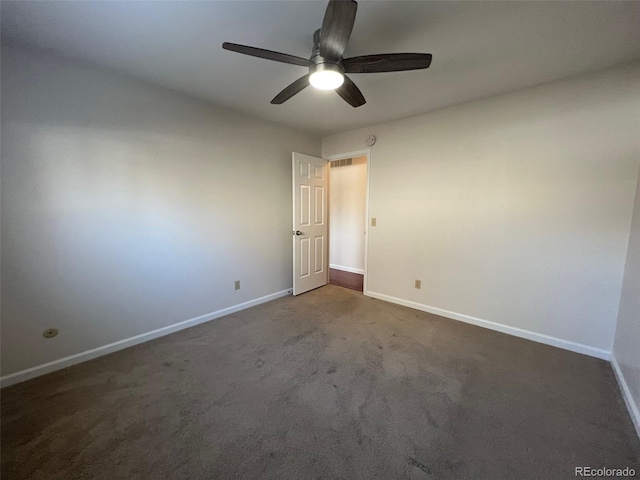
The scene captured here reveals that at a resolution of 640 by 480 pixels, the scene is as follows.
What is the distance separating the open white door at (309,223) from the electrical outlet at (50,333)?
2.40m

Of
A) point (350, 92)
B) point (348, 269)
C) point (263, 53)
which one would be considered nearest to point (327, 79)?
point (350, 92)

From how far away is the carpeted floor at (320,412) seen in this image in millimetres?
1291

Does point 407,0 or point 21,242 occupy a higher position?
point 407,0

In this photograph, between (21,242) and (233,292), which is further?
(233,292)

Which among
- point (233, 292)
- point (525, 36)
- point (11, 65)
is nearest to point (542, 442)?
point (525, 36)

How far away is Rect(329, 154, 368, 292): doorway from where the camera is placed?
201 inches

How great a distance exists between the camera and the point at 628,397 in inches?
66.6

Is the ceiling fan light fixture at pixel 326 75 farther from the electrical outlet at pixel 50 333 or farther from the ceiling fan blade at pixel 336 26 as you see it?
the electrical outlet at pixel 50 333

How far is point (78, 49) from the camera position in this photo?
1822mm

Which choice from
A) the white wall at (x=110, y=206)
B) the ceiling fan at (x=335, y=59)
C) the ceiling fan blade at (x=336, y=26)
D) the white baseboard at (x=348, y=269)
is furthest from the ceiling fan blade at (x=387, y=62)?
the white baseboard at (x=348, y=269)

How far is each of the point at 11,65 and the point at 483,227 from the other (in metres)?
4.14

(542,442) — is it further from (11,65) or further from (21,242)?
(11,65)

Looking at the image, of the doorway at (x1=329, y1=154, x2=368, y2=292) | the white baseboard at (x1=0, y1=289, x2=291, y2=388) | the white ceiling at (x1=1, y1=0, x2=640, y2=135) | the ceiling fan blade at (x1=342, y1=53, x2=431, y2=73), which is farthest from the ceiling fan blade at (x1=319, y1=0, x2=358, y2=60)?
the doorway at (x1=329, y1=154, x2=368, y2=292)

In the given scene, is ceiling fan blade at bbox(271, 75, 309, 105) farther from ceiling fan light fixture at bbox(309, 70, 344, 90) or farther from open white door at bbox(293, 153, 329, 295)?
open white door at bbox(293, 153, 329, 295)
